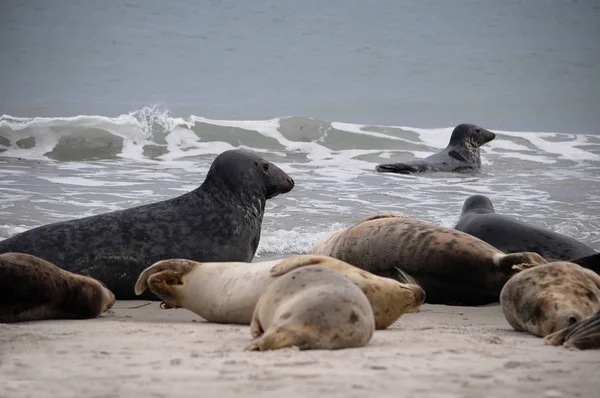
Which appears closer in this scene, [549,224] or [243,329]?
[243,329]

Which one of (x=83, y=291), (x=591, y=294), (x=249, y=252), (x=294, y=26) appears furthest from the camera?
(x=294, y=26)

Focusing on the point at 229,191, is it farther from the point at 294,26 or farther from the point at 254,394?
the point at 294,26

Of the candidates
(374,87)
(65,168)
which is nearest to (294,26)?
(374,87)

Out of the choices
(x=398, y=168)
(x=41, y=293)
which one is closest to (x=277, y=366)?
(x=41, y=293)

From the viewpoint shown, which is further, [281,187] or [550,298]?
[281,187]

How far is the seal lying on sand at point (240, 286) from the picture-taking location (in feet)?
14.8

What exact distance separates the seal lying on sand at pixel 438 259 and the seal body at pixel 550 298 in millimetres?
820

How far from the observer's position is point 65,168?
1545 centimetres

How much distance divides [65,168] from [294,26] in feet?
114

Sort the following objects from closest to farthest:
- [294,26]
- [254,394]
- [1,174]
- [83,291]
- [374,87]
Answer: [254,394]
[83,291]
[1,174]
[374,87]
[294,26]

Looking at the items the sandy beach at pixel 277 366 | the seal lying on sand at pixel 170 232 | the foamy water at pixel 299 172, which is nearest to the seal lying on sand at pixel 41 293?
the sandy beach at pixel 277 366

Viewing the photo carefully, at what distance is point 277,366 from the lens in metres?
3.21

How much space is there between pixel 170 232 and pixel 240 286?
6.60ft

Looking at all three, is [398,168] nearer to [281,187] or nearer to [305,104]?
[281,187]
